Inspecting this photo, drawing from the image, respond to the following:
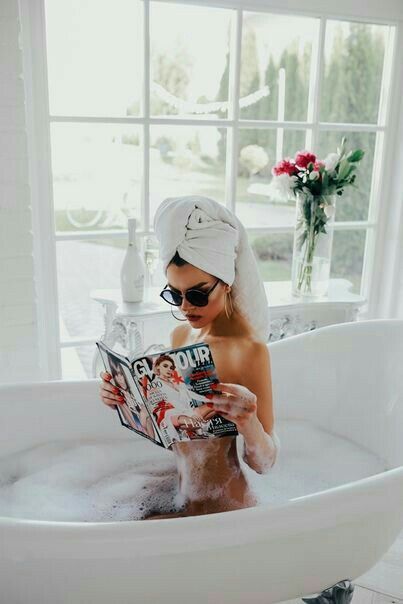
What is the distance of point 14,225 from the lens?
2.14 meters

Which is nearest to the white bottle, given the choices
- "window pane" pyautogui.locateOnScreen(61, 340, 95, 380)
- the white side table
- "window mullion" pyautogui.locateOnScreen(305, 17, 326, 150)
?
the white side table

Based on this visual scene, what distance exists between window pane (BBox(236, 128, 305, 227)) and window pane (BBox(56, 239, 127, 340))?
0.60 metres

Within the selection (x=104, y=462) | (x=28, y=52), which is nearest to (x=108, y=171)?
(x=28, y=52)

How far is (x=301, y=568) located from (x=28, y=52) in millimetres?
1883

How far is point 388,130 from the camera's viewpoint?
289 cm

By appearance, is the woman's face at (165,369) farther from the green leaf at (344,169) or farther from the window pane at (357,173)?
the window pane at (357,173)

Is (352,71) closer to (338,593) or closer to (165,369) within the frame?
(165,369)

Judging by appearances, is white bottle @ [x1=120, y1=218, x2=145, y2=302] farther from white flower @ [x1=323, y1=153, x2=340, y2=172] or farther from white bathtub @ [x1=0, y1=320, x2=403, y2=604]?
white flower @ [x1=323, y1=153, x2=340, y2=172]

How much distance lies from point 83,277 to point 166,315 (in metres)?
0.59

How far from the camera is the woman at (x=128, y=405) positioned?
4.50 feet

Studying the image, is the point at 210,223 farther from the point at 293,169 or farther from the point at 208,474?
the point at 293,169

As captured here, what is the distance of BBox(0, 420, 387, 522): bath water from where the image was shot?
161 cm

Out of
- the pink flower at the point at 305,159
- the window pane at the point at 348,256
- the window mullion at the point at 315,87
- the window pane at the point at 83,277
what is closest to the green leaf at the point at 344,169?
the pink flower at the point at 305,159

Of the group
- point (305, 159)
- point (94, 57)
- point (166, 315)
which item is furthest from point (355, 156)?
point (94, 57)
